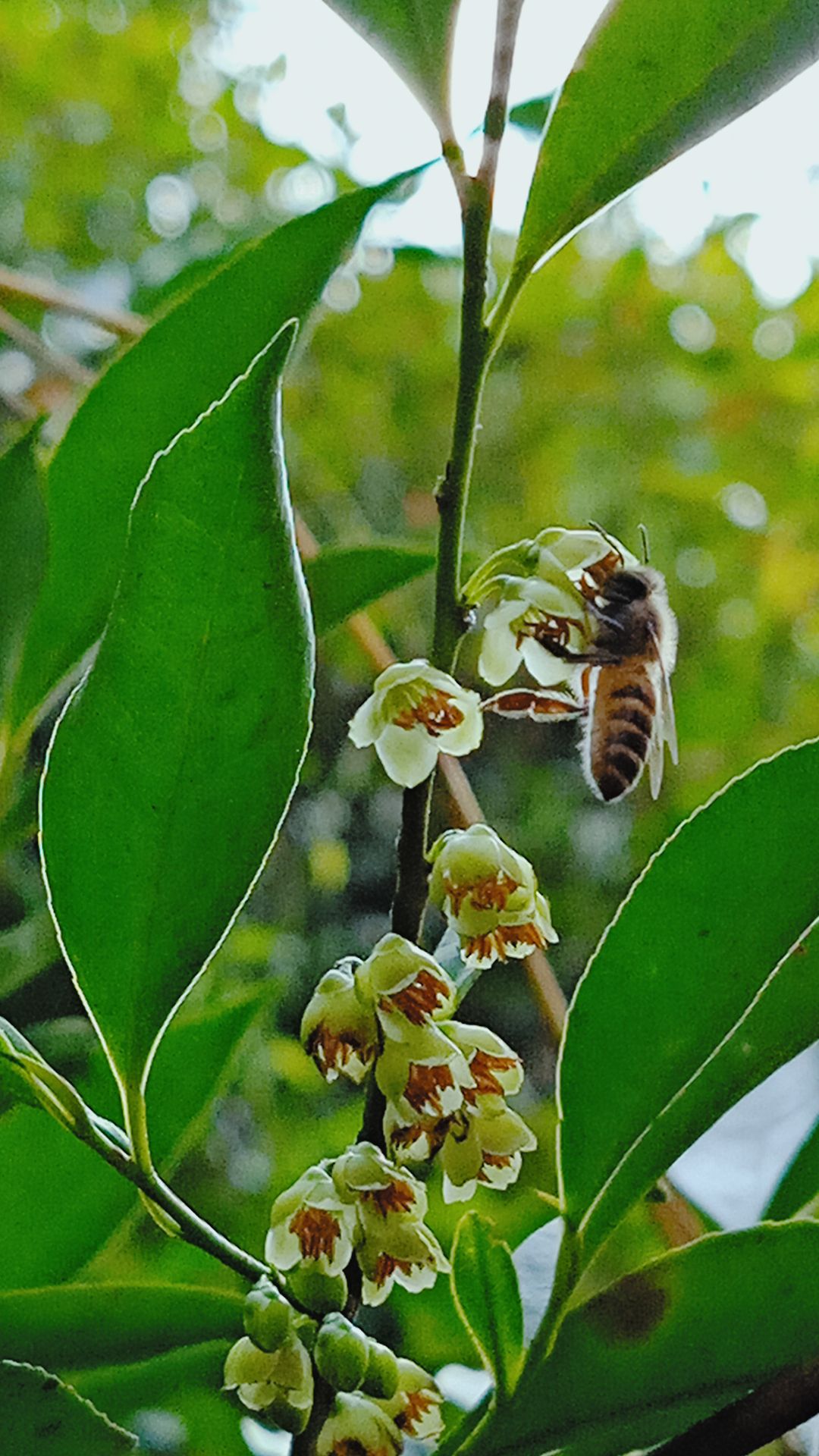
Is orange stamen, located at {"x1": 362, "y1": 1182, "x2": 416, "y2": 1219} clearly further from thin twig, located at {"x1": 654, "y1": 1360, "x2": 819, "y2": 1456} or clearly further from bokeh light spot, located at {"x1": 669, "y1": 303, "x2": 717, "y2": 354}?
bokeh light spot, located at {"x1": 669, "y1": 303, "x2": 717, "y2": 354}

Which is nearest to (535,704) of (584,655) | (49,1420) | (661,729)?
(584,655)

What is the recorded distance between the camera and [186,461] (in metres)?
0.27

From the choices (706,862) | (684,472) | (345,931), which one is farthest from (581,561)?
(684,472)

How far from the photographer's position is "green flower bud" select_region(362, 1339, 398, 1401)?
0.31 m

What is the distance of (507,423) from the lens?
1.95m

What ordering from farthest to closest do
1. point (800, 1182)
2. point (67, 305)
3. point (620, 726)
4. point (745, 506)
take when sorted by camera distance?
point (745, 506) → point (67, 305) → point (620, 726) → point (800, 1182)

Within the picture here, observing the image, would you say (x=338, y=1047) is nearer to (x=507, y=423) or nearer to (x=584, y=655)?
(x=584, y=655)

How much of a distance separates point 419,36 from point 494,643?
148 mm

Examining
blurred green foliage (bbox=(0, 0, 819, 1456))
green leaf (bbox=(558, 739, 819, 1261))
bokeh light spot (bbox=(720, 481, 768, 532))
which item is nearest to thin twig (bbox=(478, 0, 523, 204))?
green leaf (bbox=(558, 739, 819, 1261))

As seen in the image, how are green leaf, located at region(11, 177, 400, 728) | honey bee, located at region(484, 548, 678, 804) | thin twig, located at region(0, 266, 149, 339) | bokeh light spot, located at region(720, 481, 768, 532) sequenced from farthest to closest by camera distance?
bokeh light spot, located at region(720, 481, 768, 532), thin twig, located at region(0, 266, 149, 339), honey bee, located at region(484, 548, 678, 804), green leaf, located at region(11, 177, 400, 728)

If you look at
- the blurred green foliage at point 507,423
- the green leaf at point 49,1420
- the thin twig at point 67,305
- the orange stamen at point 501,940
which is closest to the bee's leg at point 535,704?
the orange stamen at point 501,940

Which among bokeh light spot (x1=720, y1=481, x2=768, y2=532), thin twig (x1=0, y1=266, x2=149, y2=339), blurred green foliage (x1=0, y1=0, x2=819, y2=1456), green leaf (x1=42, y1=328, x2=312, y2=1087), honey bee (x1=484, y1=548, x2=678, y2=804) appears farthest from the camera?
bokeh light spot (x1=720, y1=481, x2=768, y2=532)

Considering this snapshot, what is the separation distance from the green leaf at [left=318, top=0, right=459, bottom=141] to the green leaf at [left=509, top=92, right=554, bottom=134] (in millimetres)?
234

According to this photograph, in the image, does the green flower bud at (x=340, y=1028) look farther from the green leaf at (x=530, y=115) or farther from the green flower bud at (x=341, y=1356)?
the green leaf at (x=530, y=115)
